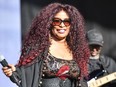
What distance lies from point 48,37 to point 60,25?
0.16m

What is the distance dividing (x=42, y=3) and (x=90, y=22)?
95 centimetres

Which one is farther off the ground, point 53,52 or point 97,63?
point 53,52

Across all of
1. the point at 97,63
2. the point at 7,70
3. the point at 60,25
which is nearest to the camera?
the point at 7,70

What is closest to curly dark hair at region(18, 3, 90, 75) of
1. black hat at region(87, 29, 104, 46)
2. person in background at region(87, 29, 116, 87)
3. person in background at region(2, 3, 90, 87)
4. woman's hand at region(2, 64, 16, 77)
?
person in background at region(2, 3, 90, 87)

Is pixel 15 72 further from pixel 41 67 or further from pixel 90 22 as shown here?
pixel 90 22

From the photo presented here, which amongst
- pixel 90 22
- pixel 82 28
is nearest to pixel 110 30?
pixel 90 22

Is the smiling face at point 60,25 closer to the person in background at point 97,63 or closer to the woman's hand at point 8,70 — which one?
the woman's hand at point 8,70

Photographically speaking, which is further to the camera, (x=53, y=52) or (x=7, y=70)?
(x=53, y=52)

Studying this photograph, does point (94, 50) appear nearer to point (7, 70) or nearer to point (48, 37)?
point (48, 37)

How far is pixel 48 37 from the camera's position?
5023mm

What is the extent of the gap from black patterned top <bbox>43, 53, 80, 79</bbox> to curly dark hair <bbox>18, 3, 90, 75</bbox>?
3.6 inches

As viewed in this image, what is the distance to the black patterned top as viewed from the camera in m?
4.88

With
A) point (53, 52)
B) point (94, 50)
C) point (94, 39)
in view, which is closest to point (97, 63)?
point (94, 50)

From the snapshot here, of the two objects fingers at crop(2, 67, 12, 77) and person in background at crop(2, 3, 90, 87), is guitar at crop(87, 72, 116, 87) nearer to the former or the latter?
person in background at crop(2, 3, 90, 87)
